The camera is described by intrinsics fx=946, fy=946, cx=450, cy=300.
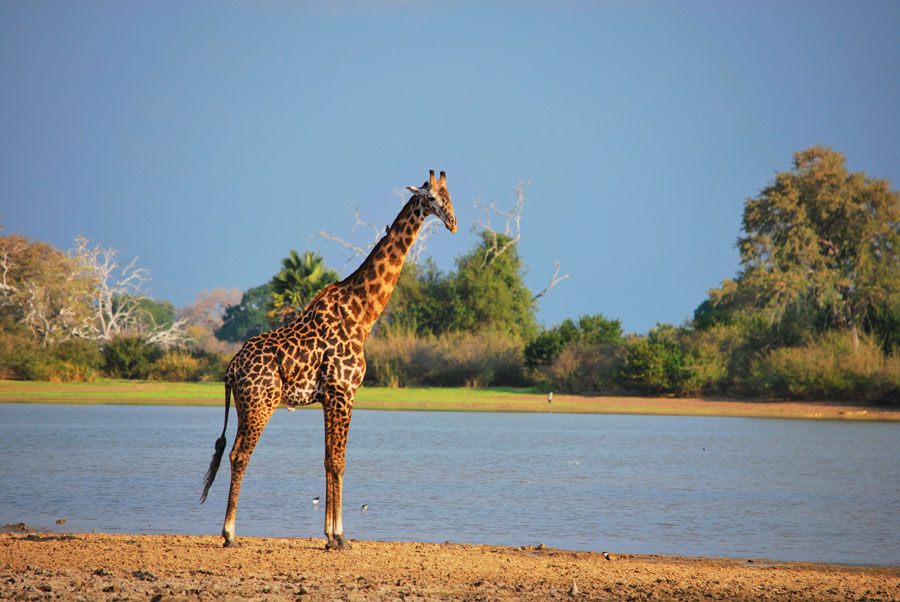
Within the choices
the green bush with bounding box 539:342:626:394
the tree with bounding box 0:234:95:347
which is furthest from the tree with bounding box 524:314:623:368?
the tree with bounding box 0:234:95:347

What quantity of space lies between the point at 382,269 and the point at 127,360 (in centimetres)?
3860

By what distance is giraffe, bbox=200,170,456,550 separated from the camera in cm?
870

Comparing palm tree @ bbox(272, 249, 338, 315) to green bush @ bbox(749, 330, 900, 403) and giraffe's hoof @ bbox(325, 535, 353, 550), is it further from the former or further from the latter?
giraffe's hoof @ bbox(325, 535, 353, 550)

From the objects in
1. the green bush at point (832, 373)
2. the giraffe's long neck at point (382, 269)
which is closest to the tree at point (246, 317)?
the green bush at point (832, 373)

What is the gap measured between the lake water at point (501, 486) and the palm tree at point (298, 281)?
2030 centimetres

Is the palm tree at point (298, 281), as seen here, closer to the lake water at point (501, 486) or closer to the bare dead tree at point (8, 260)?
the bare dead tree at point (8, 260)

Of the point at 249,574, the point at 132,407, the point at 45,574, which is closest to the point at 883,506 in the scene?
the point at 249,574

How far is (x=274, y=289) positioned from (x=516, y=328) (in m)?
16.0

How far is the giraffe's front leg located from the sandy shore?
0.76ft

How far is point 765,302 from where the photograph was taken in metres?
42.5

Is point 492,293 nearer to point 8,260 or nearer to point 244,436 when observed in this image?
point 8,260

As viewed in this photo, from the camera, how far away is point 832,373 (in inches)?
1364

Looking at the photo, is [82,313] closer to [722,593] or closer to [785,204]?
[785,204]

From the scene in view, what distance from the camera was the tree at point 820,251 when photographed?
41656mm
